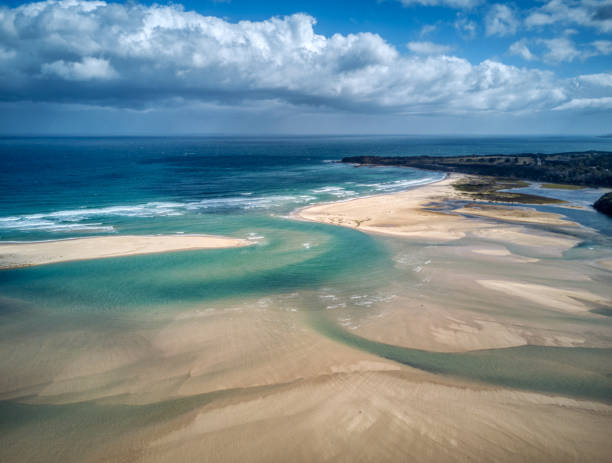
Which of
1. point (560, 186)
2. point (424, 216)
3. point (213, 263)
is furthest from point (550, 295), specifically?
point (560, 186)

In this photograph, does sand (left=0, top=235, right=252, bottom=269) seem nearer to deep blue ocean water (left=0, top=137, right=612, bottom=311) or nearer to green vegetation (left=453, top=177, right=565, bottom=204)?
deep blue ocean water (left=0, top=137, right=612, bottom=311)

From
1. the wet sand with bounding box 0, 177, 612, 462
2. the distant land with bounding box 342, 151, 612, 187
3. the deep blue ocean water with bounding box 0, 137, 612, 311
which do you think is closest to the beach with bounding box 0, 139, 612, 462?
the wet sand with bounding box 0, 177, 612, 462

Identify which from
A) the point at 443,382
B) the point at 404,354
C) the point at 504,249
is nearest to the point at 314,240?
the point at 504,249

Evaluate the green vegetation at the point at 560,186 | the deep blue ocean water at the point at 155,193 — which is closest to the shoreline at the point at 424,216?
the deep blue ocean water at the point at 155,193

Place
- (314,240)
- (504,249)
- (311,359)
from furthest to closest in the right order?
(314,240) < (504,249) < (311,359)

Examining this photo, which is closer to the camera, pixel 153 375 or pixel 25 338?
pixel 153 375

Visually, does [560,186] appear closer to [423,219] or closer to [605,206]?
[605,206]

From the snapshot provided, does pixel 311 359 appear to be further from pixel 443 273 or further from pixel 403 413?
pixel 443 273

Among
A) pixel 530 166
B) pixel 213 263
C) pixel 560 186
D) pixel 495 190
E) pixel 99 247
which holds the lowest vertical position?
pixel 213 263
